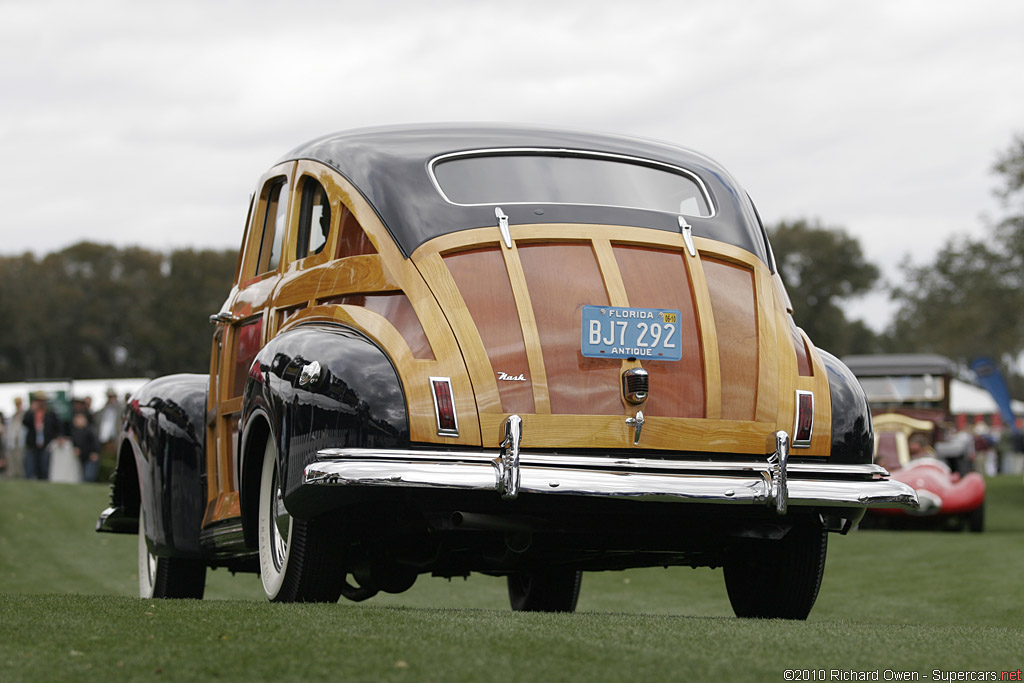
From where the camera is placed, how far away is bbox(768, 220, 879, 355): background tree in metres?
64.3

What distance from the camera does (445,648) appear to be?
4316 mm

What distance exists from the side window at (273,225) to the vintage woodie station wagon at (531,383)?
0.64ft

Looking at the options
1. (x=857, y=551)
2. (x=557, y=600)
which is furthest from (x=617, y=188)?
(x=857, y=551)

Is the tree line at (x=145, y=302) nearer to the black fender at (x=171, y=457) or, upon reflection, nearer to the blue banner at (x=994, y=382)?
the blue banner at (x=994, y=382)

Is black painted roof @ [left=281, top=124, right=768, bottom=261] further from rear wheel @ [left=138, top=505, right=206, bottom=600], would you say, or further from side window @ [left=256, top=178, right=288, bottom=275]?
rear wheel @ [left=138, top=505, right=206, bottom=600]

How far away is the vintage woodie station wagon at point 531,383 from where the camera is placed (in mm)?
5500

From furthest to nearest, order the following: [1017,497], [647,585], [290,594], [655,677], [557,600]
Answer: [1017,497] → [647,585] → [557,600] → [290,594] → [655,677]

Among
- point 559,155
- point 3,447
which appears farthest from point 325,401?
point 3,447

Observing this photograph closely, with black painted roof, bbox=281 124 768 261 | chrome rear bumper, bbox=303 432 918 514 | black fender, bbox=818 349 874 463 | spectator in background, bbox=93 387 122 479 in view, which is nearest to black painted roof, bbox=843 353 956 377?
spectator in background, bbox=93 387 122 479

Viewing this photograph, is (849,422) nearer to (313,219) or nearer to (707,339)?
(707,339)

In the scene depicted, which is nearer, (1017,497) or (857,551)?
(857,551)

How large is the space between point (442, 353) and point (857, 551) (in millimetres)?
11224

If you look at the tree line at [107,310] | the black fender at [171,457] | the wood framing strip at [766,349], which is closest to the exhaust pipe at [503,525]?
the wood framing strip at [766,349]

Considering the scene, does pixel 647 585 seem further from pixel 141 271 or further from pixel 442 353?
pixel 141 271
